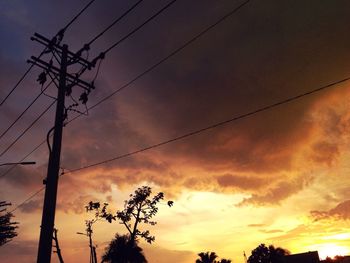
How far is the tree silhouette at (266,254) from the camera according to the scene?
7825cm

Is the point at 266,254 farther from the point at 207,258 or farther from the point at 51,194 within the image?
the point at 51,194

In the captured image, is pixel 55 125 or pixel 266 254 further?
pixel 266 254

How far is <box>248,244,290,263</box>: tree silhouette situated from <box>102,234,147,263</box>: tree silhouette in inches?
1312

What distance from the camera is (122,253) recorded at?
179 ft

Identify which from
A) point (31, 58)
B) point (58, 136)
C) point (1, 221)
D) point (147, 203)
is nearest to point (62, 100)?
point (58, 136)

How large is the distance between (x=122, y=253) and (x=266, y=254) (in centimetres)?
3729

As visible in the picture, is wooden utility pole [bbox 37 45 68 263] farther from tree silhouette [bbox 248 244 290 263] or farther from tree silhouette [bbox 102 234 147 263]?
tree silhouette [bbox 248 244 290 263]

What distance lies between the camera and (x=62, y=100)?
16141 millimetres

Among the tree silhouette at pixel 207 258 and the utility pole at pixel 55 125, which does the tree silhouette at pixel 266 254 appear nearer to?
the tree silhouette at pixel 207 258

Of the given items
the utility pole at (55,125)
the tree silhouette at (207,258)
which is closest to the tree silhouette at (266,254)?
the tree silhouette at (207,258)

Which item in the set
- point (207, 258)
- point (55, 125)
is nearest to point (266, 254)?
point (207, 258)

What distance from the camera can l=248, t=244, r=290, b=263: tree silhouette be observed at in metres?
78.2

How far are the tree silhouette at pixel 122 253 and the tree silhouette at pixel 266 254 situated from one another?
3332cm

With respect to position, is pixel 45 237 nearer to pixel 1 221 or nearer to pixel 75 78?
pixel 75 78
